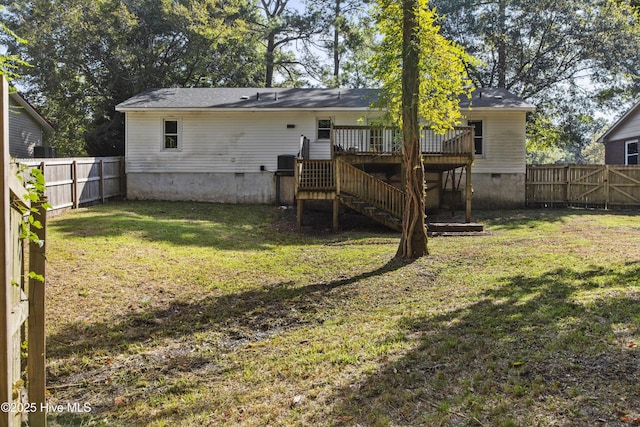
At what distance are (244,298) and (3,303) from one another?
206 inches

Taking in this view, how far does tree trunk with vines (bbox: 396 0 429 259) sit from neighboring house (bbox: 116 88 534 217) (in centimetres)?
988

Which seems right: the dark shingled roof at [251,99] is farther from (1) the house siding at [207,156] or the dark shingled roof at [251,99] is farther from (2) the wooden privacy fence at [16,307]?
(2) the wooden privacy fence at [16,307]

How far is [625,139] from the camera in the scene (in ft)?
73.5

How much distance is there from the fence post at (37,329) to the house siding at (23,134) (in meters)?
21.8

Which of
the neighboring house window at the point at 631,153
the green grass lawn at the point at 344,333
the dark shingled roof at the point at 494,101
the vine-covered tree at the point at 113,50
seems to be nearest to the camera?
the green grass lawn at the point at 344,333

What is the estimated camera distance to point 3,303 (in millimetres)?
2143

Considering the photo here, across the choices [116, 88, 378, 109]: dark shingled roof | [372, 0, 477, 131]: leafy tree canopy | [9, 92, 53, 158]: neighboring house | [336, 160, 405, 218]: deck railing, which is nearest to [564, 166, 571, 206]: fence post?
[116, 88, 378, 109]: dark shingled roof

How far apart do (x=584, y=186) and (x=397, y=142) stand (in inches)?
351

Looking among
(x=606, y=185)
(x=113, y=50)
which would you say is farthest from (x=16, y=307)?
(x=113, y=50)

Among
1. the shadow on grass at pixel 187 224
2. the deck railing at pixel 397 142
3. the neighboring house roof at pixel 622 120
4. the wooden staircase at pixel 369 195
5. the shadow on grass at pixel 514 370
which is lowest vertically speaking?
the shadow on grass at pixel 514 370

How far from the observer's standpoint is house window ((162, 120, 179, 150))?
774 inches

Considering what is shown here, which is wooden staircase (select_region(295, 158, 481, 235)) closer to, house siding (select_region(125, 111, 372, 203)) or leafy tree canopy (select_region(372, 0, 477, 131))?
leafy tree canopy (select_region(372, 0, 477, 131))

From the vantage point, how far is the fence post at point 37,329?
2.93 metres

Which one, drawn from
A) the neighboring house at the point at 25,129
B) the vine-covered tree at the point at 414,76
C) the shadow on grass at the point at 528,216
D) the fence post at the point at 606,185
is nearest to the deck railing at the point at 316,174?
the shadow on grass at the point at 528,216
